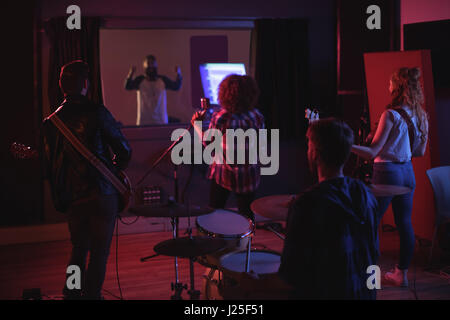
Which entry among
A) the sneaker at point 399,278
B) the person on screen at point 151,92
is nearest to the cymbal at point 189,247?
the sneaker at point 399,278

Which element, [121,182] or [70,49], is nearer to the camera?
[121,182]

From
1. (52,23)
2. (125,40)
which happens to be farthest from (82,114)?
(125,40)

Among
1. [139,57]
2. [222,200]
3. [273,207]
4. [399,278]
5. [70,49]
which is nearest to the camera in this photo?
[273,207]

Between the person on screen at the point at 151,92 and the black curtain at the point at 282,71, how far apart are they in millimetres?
1048

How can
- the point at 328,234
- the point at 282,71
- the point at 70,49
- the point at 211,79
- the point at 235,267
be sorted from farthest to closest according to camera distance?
the point at 282,71 < the point at 211,79 < the point at 70,49 < the point at 235,267 < the point at 328,234

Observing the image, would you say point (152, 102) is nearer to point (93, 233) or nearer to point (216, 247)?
point (93, 233)

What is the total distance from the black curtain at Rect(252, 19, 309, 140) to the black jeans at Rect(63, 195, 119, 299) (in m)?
2.91

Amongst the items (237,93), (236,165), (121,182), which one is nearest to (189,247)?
(121,182)

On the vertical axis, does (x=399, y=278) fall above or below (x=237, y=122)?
below

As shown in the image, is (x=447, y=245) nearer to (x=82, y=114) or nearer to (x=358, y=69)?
(x=358, y=69)

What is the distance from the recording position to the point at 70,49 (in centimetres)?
496

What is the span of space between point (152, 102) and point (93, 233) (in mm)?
3091
